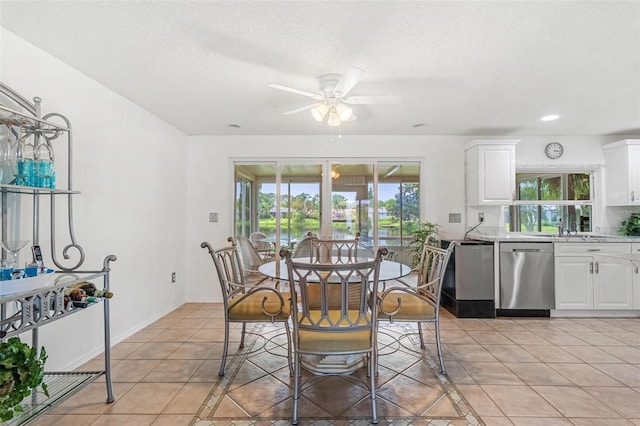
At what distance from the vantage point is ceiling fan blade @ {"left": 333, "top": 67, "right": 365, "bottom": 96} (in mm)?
1976

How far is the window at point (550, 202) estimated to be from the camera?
426 centimetres

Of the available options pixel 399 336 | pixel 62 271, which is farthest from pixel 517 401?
pixel 62 271

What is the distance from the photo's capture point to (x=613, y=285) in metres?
3.54

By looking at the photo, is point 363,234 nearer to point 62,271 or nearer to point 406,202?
point 406,202

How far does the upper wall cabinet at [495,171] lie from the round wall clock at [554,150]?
713 millimetres

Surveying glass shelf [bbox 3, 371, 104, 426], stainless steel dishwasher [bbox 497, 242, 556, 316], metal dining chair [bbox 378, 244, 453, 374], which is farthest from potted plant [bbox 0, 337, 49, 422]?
stainless steel dishwasher [bbox 497, 242, 556, 316]

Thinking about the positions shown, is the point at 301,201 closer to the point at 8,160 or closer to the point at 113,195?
the point at 113,195

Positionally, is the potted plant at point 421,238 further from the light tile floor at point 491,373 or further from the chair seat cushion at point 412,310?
the chair seat cushion at point 412,310

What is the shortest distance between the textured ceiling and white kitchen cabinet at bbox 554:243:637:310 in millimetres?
1536

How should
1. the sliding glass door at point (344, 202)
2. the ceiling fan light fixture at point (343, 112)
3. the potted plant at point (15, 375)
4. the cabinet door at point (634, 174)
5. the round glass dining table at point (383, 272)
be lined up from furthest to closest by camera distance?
the sliding glass door at point (344, 202), the cabinet door at point (634, 174), the ceiling fan light fixture at point (343, 112), the round glass dining table at point (383, 272), the potted plant at point (15, 375)

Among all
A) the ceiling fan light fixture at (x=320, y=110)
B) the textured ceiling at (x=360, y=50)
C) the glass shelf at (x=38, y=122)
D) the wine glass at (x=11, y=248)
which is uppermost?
the textured ceiling at (x=360, y=50)

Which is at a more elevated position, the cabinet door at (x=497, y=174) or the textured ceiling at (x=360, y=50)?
the textured ceiling at (x=360, y=50)

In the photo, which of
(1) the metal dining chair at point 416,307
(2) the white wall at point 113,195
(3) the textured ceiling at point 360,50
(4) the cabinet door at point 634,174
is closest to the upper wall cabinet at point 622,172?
(4) the cabinet door at point 634,174

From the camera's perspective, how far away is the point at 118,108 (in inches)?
112
